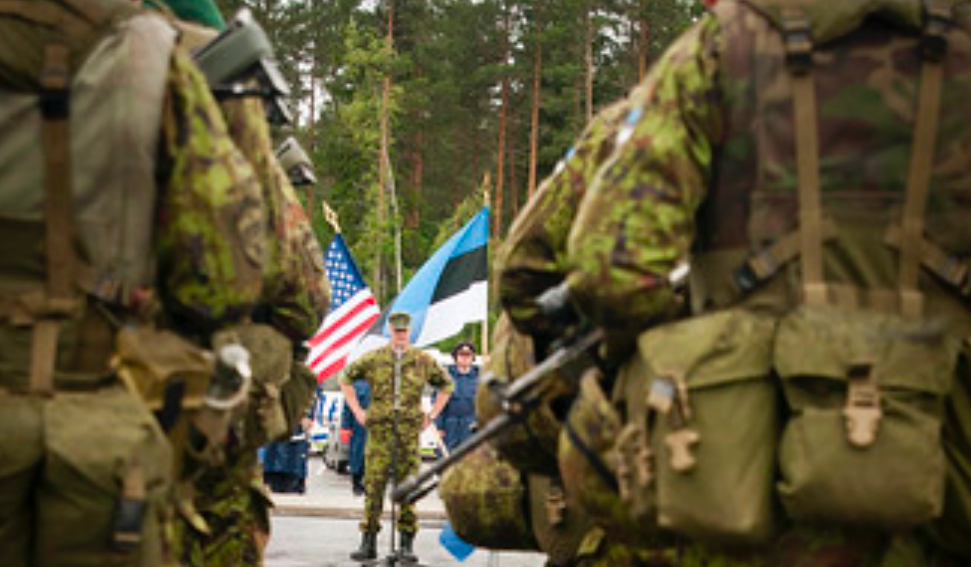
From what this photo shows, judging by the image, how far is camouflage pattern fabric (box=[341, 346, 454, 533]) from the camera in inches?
626

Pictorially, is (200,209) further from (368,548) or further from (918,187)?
(368,548)

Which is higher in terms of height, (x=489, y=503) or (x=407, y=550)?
(x=489, y=503)

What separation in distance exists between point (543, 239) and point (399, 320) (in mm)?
10198

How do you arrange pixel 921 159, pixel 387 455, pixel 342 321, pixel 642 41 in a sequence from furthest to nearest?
pixel 642 41 → pixel 342 321 → pixel 387 455 → pixel 921 159

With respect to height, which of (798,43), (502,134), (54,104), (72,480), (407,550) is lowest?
(407,550)

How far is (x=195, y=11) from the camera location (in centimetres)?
628

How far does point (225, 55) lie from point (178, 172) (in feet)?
2.88

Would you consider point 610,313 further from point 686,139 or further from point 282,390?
point 282,390

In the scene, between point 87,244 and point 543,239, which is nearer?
point 87,244

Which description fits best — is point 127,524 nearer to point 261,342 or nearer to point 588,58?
point 261,342

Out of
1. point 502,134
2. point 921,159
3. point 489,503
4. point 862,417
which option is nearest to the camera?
point 862,417

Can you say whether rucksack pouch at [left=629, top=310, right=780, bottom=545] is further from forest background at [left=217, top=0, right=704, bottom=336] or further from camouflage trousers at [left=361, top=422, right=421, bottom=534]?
forest background at [left=217, top=0, right=704, bottom=336]

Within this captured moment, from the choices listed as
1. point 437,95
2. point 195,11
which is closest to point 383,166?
point 437,95

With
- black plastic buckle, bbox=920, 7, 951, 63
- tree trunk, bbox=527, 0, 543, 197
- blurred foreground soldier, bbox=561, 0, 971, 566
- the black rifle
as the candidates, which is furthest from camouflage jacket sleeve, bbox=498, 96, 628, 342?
tree trunk, bbox=527, 0, 543, 197
